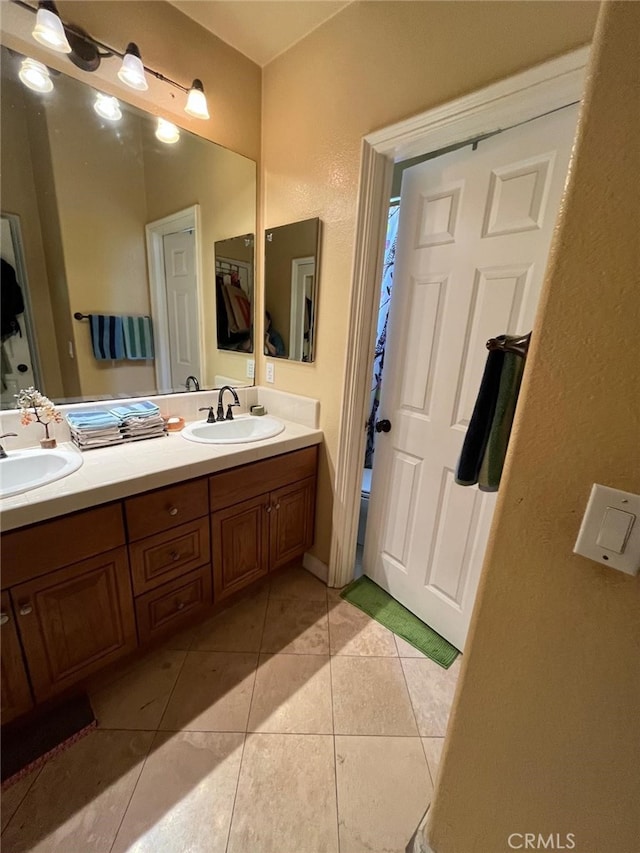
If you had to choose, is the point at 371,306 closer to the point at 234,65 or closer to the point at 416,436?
the point at 416,436

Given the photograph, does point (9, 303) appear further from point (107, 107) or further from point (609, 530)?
point (609, 530)

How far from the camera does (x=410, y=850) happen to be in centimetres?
90

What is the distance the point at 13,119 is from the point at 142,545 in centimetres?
154

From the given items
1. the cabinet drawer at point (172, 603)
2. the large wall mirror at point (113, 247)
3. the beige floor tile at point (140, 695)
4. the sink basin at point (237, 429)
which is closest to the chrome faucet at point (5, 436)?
the large wall mirror at point (113, 247)

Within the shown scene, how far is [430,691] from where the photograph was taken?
4.47ft

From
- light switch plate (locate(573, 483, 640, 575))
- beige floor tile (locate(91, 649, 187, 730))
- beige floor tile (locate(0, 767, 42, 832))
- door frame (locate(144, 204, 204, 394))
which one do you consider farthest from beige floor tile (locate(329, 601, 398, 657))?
door frame (locate(144, 204, 204, 394))

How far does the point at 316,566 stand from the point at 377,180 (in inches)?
74.0

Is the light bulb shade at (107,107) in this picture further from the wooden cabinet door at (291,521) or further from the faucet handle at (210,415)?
the wooden cabinet door at (291,521)

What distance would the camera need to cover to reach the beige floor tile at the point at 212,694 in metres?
1.21

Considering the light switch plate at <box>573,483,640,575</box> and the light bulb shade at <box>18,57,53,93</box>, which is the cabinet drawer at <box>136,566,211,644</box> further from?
the light bulb shade at <box>18,57,53,93</box>

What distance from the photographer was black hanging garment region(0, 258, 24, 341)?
48.9 inches

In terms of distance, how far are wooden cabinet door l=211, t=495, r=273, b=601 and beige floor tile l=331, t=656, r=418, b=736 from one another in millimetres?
530

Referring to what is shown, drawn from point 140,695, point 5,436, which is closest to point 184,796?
point 140,695

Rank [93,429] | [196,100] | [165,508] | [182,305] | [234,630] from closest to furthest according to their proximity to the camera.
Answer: [165,508] → [93,429] → [196,100] → [234,630] → [182,305]
